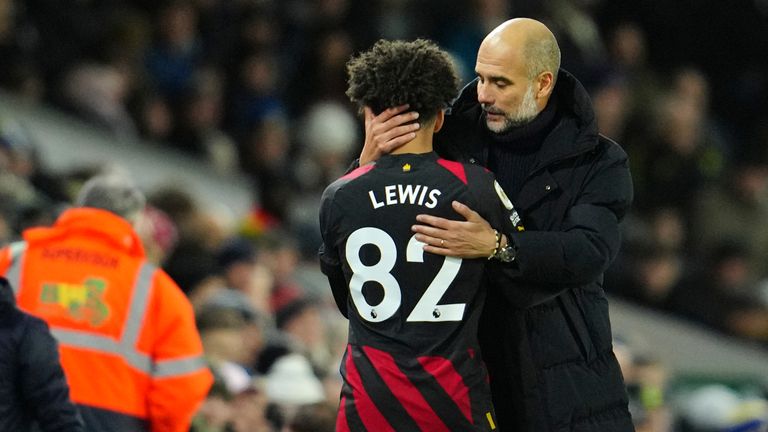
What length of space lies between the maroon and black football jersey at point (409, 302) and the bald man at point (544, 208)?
0.43 ft

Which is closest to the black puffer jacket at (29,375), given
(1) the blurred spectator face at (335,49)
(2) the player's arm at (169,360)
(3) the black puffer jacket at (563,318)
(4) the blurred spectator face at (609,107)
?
(2) the player's arm at (169,360)

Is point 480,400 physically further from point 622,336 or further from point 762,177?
point 762,177

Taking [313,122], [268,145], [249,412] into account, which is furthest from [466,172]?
[313,122]

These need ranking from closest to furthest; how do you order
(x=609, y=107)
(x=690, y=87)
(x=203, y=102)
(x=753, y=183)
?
1. (x=203, y=102)
2. (x=609, y=107)
3. (x=753, y=183)
4. (x=690, y=87)

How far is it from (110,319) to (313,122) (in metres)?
6.12

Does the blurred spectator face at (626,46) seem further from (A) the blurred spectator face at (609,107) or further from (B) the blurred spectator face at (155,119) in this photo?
(B) the blurred spectator face at (155,119)

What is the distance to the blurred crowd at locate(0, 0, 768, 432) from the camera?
9211mm

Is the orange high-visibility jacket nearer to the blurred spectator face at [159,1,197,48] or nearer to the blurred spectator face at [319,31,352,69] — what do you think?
the blurred spectator face at [159,1,197,48]

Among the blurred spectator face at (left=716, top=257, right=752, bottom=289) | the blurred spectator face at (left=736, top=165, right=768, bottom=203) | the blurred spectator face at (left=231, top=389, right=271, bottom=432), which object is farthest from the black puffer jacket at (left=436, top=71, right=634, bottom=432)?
the blurred spectator face at (left=736, top=165, right=768, bottom=203)

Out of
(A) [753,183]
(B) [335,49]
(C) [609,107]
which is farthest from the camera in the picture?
(A) [753,183]

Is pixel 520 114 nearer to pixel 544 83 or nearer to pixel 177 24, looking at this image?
pixel 544 83

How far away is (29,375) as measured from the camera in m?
5.13

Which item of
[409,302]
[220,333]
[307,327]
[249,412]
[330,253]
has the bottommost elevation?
[307,327]

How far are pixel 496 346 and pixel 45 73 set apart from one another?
6.70 metres
